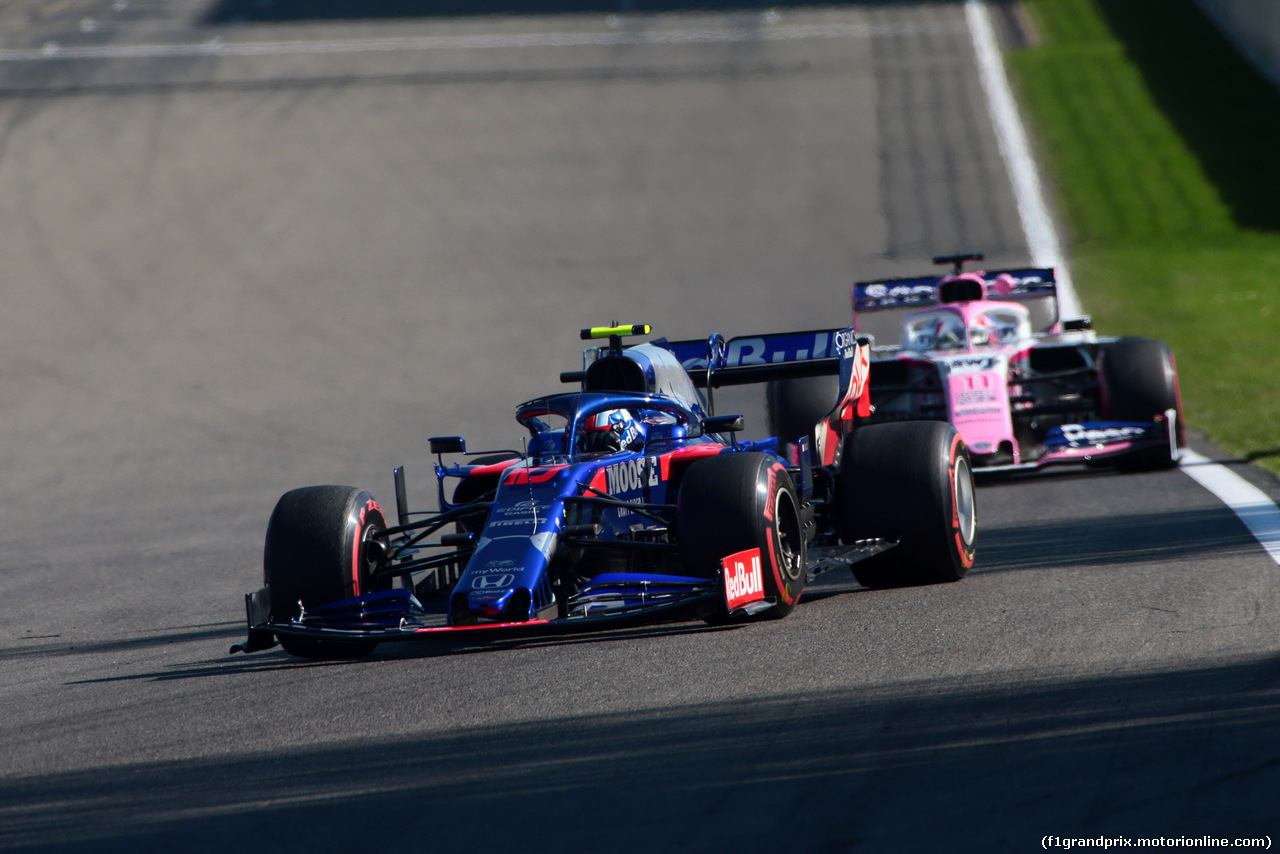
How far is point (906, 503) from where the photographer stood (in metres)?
8.20

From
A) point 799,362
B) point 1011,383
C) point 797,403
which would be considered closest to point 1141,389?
point 1011,383

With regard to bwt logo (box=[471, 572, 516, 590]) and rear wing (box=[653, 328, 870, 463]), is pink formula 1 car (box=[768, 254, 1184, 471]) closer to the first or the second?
rear wing (box=[653, 328, 870, 463])

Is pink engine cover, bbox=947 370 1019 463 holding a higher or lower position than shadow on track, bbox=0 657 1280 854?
higher

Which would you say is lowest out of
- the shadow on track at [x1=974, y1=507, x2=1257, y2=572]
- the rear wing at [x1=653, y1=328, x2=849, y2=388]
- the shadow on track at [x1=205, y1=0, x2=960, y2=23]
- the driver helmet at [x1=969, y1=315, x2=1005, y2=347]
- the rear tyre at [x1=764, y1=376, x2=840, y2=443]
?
the shadow on track at [x1=974, y1=507, x2=1257, y2=572]

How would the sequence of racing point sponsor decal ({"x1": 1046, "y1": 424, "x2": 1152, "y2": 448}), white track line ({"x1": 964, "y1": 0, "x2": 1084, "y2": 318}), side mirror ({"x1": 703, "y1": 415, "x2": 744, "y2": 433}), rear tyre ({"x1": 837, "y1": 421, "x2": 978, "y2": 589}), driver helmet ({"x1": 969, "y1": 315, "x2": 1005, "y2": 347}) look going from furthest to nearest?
white track line ({"x1": 964, "y1": 0, "x2": 1084, "y2": 318}), driver helmet ({"x1": 969, "y1": 315, "x2": 1005, "y2": 347}), racing point sponsor decal ({"x1": 1046, "y1": 424, "x2": 1152, "y2": 448}), side mirror ({"x1": 703, "y1": 415, "x2": 744, "y2": 433}), rear tyre ({"x1": 837, "y1": 421, "x2": 978, "y2": 589})

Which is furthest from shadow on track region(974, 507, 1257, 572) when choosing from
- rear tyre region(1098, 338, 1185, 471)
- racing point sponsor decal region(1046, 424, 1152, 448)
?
rear tyre region(1098, 338, 1185, 471)

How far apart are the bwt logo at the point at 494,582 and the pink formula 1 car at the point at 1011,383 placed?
604 cm

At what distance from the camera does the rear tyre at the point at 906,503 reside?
26.7ft

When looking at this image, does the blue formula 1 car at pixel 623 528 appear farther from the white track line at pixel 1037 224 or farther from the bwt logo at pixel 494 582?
the white track line at pixel 1037 224

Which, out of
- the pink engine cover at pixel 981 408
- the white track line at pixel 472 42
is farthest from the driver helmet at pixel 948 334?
the white track line at pixel 472 42

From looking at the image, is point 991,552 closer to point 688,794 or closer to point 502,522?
point 502,522

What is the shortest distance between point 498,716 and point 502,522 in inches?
68.8

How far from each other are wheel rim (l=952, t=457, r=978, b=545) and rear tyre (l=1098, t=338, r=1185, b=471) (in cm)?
428

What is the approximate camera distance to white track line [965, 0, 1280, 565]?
966 cm
